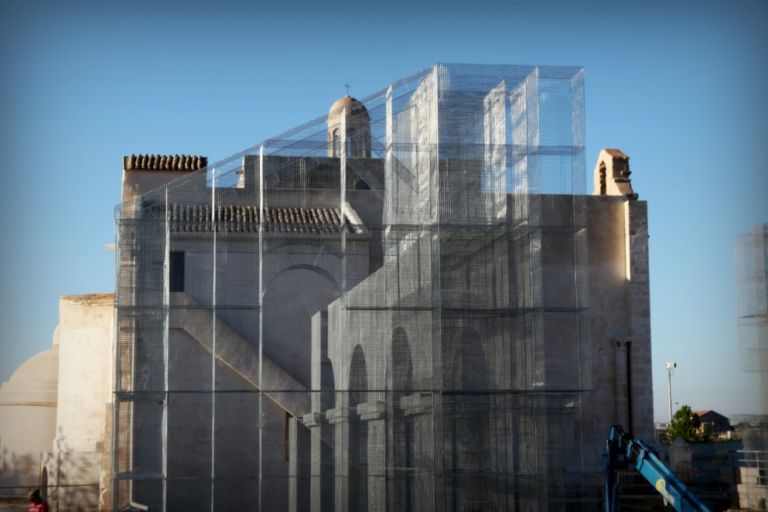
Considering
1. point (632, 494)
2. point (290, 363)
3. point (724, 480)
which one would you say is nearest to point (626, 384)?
point (632, 494)

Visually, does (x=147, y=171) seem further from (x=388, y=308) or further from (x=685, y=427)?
(x=685, y=427)

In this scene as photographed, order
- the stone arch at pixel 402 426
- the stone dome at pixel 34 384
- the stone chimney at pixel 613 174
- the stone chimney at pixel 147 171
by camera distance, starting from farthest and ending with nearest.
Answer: the stone dome at pixel 34 384, the stone chimney at pixel 147 171, the stone chimney at pixel 613 174, the stone arch at pixel 402 426

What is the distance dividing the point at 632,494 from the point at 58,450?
14.3 meters

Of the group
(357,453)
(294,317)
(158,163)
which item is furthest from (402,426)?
(158,163)

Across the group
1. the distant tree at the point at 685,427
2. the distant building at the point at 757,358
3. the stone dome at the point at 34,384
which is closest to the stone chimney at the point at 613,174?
the distant building at the point at 757,358

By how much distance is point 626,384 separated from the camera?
22844 millimetres

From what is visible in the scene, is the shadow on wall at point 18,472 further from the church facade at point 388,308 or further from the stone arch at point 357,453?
the stone arch at point 357,453

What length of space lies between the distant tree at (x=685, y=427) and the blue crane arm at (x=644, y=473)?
112ft

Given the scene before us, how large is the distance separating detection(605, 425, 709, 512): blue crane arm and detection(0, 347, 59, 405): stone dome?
20.1 m

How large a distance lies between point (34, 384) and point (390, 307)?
20.3 meters

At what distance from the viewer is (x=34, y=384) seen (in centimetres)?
3431

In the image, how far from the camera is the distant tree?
5203 cm

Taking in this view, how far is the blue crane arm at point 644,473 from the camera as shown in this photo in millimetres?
14789

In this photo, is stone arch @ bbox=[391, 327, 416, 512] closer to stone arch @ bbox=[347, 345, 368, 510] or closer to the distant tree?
stone arch @ bbox=[347, 345, 368, 510]
